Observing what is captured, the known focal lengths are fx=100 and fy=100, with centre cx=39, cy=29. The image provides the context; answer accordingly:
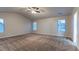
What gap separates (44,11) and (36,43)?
0.65 metres

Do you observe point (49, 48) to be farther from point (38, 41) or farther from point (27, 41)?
point (27, 41)

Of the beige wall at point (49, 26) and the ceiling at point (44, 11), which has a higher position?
the ceiling at point (44, 11)

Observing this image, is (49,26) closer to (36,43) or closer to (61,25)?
(61,25)

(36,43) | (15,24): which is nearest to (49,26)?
(36,43)

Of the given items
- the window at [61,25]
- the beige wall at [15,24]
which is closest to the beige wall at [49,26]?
the window at [61,25]

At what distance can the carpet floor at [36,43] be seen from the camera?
76.1 inches

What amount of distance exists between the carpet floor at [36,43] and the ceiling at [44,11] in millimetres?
391

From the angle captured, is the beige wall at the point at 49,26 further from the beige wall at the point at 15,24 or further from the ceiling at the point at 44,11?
the beige wall at the point at 15,24

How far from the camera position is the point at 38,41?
6.60 feet

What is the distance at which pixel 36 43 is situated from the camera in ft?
6.53
